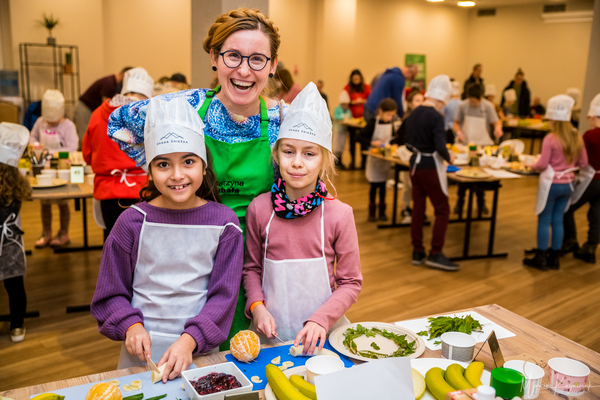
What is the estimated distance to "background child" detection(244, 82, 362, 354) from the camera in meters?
1.68

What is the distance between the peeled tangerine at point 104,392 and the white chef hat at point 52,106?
441 centimetres

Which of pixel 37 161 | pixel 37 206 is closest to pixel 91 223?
pixel 37 206

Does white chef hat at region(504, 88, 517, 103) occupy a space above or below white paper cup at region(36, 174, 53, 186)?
above

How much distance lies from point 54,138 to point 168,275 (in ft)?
13.6

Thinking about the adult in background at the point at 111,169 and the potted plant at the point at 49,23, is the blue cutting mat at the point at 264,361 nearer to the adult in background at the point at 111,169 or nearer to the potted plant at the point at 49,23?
the adult in background at the point at 111,169

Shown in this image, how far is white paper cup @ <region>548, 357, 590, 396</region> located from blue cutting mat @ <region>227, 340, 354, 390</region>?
0.52 meters

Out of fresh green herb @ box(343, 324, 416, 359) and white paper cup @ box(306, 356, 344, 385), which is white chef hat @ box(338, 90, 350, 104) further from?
white paper cup @ box(306, 356, 344, 385)

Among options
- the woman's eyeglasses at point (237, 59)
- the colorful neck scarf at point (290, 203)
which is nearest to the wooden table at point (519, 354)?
the colorful neck scarf at point (290, 203)

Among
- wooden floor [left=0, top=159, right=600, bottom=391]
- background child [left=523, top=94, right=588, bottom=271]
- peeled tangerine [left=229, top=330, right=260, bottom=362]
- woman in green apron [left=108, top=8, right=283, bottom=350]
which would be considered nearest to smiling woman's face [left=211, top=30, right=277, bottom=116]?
woman in green apron [left=108, top=8, right=283, bottom=350]

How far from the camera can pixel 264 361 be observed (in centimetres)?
146

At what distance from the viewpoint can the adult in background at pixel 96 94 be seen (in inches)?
245

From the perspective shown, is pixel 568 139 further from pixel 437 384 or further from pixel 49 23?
pixel 49 23

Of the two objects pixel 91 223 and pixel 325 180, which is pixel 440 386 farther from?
pixel 91 223

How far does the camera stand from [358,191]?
7.72 metres
